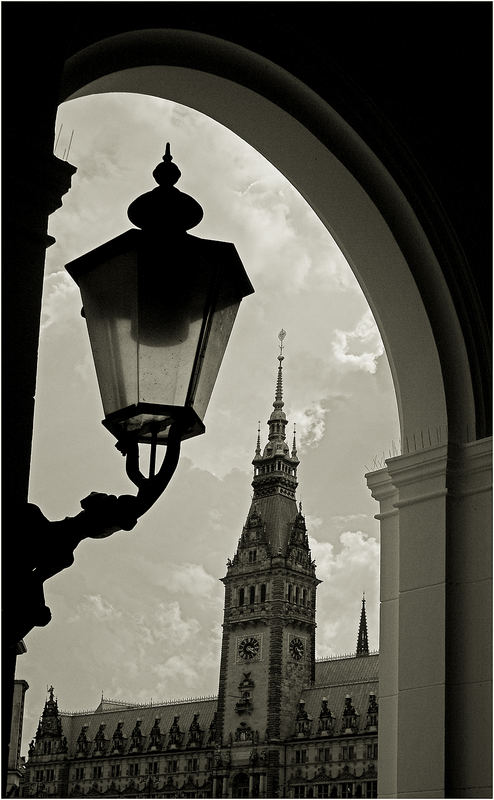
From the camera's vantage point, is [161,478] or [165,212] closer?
[161,478]

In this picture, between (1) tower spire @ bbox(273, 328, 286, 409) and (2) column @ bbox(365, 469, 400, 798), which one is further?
(1) tower spire @ bbox(273, 328, 286, 409)

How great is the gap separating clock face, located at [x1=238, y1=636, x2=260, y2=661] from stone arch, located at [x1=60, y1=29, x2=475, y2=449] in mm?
71914

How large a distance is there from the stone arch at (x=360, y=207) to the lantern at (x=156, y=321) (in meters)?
1.23

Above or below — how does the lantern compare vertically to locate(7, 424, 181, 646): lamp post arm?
above

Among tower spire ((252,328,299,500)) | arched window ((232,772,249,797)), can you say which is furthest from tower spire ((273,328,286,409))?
arched window ((232,772,249,797))

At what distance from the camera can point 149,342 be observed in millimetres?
2227

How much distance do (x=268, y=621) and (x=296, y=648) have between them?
2489mm

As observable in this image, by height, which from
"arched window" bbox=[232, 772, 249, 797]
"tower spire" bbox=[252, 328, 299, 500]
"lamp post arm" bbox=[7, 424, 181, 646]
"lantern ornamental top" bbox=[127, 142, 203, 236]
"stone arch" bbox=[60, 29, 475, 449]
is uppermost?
"tower spire" bbox=[252, 328, 299, 500]

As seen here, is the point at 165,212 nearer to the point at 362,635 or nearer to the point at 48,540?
the point at 48,540

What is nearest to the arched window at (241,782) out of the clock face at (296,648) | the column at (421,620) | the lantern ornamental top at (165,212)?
the clock face at (296,648)

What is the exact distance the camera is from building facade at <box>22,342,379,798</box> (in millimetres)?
68438

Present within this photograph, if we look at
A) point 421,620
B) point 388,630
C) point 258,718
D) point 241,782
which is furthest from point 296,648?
point 421,620

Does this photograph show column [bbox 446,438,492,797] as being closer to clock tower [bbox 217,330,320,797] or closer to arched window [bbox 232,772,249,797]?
clock tower [bbox 217,330,320,797]

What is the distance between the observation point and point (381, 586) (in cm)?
386
